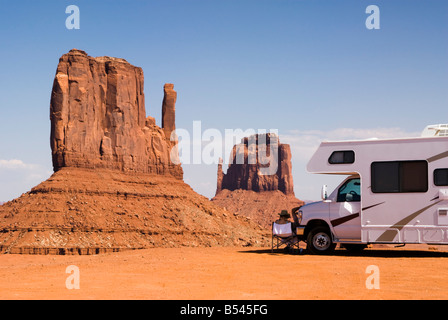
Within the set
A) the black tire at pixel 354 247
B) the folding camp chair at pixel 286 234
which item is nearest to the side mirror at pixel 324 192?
the folding camp chair at pixel 286 234

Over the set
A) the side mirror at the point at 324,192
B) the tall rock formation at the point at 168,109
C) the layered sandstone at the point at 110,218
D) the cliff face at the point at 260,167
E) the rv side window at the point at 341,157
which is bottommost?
the layered sandstone at the point at 110,218

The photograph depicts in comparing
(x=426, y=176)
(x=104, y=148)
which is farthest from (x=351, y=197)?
(x=104, y=148)

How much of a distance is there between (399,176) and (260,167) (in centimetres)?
13865

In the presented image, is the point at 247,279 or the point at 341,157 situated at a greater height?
the point at 341,157

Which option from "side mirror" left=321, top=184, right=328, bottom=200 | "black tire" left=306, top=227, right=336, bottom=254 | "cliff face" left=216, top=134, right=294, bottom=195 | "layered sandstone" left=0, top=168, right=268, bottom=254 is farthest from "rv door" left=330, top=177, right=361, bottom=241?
"cliff face" left=216, top=134, right=294, bottom=195

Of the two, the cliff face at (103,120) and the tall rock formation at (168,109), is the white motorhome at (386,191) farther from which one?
the tall rock formation at (168,109)

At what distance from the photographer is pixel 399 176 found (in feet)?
53.5

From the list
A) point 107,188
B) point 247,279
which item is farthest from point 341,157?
point 107,188

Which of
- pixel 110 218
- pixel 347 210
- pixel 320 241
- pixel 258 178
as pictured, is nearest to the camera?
pixel 347 210

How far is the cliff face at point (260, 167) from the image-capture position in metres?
154

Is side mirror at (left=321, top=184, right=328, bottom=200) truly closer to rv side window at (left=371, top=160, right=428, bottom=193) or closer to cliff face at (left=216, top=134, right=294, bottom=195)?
rv side window at (left=371, top=160, right=428, bottom=193)

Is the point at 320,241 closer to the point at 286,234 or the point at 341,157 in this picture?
the point at 286,234

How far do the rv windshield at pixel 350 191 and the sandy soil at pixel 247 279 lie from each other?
1.73m

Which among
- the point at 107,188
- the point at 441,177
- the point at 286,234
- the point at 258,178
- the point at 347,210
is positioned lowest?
the point at 286,234
